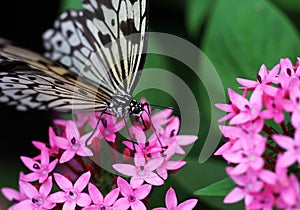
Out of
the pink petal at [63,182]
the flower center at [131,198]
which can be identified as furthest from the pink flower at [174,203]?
the pink petal at [63,182]

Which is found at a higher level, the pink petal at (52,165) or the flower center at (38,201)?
the pink petal at (52,165)

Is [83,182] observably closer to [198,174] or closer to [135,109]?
[135,109]

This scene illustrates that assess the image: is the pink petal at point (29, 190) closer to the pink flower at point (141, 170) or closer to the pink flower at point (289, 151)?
the pink flower at point (141, 170)

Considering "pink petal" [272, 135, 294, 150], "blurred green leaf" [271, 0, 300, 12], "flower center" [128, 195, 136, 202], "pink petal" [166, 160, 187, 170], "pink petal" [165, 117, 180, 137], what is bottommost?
"flower center" [128, 195, 136, 202]

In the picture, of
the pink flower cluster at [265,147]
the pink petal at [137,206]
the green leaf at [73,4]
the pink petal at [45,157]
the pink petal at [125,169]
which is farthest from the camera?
the green leaf at [73,4]

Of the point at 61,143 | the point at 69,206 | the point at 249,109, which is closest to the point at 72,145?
the point at 61,143

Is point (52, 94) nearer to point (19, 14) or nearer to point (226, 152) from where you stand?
point (226, 152)

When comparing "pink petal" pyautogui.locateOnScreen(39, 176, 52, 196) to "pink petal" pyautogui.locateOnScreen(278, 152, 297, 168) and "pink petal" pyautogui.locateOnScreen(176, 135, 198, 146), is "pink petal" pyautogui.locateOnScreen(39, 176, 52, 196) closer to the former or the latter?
"pink petal" pyautogui.locateOnScreen(176, 135, 198, 146)

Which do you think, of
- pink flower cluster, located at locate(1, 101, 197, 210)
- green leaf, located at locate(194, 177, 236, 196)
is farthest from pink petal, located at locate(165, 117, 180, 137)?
green leaf, located at locate(194, 177, 236, 196)
